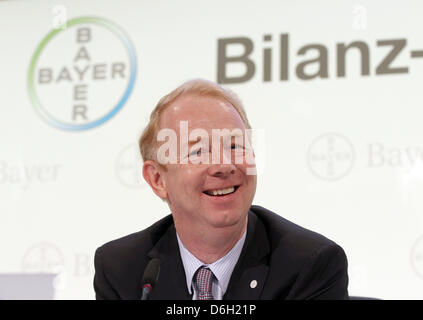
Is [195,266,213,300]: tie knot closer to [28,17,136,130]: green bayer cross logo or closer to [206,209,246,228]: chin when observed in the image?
[206,209,246,228]: chin

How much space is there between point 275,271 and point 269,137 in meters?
1.92

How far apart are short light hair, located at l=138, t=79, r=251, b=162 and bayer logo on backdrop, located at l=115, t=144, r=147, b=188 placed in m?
1.91

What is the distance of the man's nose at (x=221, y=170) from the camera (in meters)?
1.64

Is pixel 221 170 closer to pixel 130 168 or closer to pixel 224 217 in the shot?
pixel 224 217

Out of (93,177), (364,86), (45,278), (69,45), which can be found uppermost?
(69,45)

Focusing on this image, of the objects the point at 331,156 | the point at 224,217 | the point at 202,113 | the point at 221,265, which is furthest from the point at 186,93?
the point at 331,156

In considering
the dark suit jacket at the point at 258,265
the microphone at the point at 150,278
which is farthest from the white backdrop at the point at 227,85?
the microphone at the point at 150,278

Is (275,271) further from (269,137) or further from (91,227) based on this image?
(91,227)

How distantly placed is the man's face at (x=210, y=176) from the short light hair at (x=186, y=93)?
0.03 meters

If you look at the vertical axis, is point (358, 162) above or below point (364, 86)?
below

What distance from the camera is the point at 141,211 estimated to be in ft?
12.1

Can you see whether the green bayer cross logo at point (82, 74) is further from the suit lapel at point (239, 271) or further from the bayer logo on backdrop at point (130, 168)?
the suit lapel at point (239, 271)
